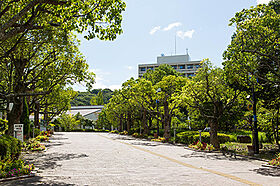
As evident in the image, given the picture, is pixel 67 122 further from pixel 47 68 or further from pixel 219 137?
pixel 47 68

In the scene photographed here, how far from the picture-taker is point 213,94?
20531 millimetres

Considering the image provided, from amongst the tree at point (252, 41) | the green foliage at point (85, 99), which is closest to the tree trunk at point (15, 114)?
the tree at point (252, 41)

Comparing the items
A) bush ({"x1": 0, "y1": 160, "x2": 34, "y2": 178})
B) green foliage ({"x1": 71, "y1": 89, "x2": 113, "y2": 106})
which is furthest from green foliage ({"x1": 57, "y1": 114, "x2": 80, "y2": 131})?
bush ({"x1": 0, "y1": 160, "x2": 34, "y2": 178})

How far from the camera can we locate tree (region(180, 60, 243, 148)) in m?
19.9

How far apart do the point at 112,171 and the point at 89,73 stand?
9500mm

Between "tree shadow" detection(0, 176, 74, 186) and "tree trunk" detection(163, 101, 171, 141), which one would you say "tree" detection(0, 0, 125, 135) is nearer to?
"tree shadow" detection(0, 176, 74, 186)

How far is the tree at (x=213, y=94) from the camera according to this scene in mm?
19938

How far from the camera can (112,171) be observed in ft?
32.1

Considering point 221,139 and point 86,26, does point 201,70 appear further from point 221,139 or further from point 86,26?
point 86,26

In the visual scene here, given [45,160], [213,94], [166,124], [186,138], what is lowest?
[186,138]

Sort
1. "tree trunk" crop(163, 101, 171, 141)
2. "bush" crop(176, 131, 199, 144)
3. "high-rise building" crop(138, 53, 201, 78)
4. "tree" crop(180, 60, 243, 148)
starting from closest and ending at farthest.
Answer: "tree" crop(180, 60, 243, 148)
"bush" crop(176, 131, 199, 144)
"tree trunk" crop(163, 101, 171, 141)
"high-rise building" crop(138, 53, 201, 78)

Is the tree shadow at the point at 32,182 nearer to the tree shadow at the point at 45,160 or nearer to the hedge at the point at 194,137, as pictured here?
the tree shadow at the point at 45,160

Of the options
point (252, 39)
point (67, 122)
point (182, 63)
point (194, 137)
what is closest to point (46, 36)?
point (252, 39)

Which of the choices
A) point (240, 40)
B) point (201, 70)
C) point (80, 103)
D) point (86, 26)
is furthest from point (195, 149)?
point (80, 103)
